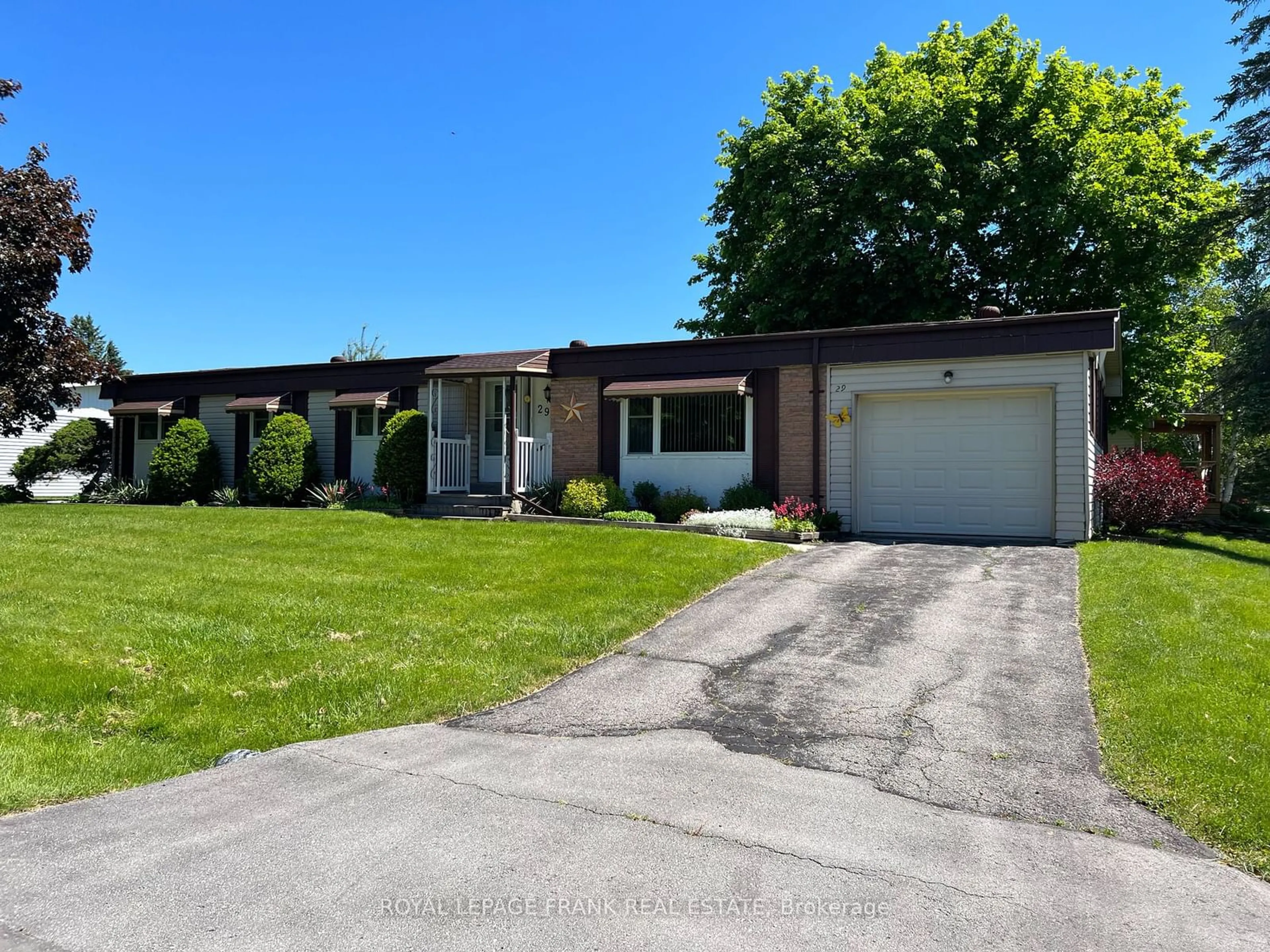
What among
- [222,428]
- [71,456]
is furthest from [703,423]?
[71,456]

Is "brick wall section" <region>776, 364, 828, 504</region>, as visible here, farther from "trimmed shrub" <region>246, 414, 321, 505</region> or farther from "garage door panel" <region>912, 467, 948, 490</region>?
"trimmed shrub" <region>246, 414, 321, 505</region>

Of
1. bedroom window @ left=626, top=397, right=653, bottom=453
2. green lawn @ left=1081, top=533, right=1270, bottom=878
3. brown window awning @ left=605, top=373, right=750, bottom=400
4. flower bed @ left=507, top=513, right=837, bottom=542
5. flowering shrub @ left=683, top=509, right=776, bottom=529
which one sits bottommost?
green lawn @ left=1081, top=533, right=1270, bottom=878

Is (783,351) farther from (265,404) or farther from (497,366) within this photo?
(265,404)

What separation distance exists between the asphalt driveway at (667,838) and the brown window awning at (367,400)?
43.8ft

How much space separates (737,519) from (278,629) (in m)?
7.44

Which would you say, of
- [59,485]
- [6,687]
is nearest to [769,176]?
[6,687]

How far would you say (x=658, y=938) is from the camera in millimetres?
2873

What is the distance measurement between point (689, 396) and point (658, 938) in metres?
12.6

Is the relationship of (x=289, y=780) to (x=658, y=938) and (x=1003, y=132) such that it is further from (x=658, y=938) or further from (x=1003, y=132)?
(x=1003, y=132)

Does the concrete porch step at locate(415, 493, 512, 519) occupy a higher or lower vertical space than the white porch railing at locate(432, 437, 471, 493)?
lower

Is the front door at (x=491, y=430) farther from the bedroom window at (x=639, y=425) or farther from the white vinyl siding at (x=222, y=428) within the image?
the white vinyl siding at (x=222, y=428)

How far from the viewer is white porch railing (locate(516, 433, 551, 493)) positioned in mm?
15812

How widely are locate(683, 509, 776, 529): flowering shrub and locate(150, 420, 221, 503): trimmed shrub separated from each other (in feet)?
40.8

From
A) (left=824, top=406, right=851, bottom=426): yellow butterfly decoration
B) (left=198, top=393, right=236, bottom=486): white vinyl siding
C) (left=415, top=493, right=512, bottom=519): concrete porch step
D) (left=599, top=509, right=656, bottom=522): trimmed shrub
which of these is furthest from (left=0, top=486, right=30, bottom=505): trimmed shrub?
(left=824, top=406, right=851, bottom=426): yellow butterfly decoration
